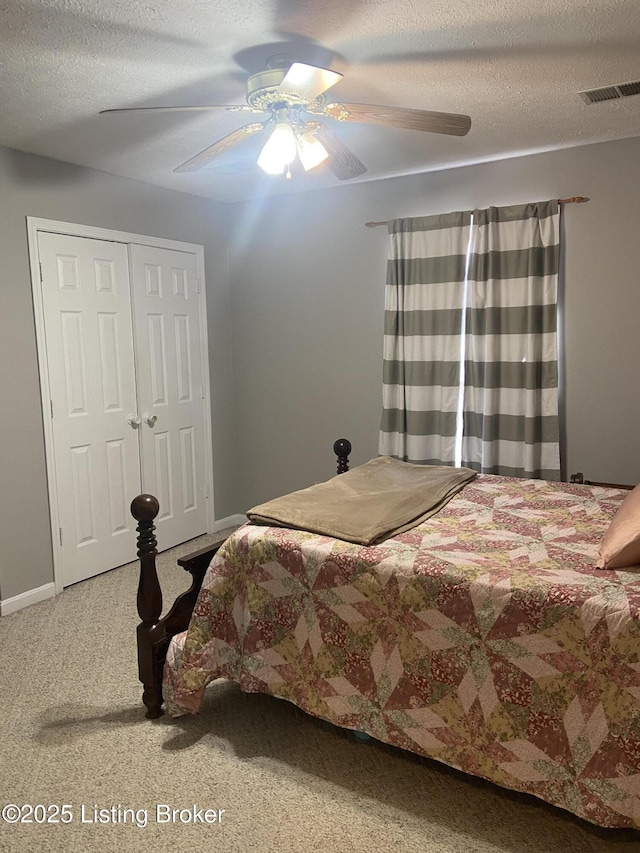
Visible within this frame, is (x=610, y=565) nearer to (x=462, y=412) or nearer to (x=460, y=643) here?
(x=460, y=643)

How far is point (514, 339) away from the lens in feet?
12.6

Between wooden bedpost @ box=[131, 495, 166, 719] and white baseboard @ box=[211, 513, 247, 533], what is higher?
wooden bedpost @ box=[131, 495, 166, 719]

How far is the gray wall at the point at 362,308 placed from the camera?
3586 mm

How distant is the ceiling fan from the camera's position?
89.2 inches

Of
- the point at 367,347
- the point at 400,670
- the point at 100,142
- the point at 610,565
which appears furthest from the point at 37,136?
the point at 610,565

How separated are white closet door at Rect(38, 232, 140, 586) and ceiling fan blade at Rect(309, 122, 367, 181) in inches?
68.4

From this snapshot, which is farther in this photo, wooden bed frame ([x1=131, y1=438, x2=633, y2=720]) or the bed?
wooden bed frame ([x1=131, y1=438, x2=633, y2=720])

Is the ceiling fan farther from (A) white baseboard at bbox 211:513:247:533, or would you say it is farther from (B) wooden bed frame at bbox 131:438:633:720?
(A) white baseboard at bbox 211:513:247:533

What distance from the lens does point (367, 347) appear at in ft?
14.7

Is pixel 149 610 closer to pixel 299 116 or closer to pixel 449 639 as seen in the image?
pixel 449 639

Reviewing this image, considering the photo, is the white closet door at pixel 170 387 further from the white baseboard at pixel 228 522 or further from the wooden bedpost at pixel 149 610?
the wooden bedpost at pixel 149 610

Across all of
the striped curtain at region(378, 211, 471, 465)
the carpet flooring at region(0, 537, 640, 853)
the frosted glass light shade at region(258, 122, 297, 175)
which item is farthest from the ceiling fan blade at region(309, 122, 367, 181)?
the carpet flooring at region(0, 537, 640, 853)

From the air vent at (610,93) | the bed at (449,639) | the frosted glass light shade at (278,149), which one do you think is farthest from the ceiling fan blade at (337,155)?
the bed at (449,639)

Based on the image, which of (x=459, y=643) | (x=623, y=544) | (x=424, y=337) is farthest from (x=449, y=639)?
(x=424, y=337)
